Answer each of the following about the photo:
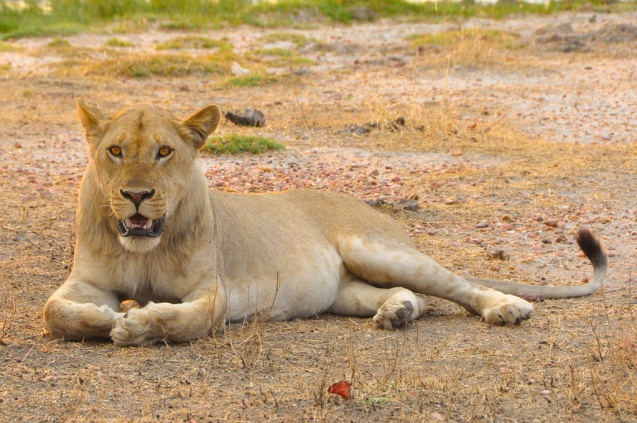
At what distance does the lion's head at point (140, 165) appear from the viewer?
4059 millimetres

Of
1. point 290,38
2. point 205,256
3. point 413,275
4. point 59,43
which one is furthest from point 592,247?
point 290,38

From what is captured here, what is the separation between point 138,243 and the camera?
4188 millimetres

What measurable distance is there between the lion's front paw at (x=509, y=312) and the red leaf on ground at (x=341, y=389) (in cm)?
153

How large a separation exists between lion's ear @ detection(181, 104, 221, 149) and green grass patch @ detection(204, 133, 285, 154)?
4.53 metres

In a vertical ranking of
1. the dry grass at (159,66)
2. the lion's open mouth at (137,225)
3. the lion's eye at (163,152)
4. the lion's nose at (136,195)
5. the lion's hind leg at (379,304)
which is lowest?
the dry grass at (159,66)

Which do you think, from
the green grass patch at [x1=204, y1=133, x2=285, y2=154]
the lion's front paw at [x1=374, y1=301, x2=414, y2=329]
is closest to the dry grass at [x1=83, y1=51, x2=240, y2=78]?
the green grass patch at [x1=204, y1=133, x2=285, y2=154]

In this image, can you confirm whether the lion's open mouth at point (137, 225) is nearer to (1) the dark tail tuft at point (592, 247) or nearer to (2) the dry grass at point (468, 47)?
(1) the dark tail tuft at point (592, 247)

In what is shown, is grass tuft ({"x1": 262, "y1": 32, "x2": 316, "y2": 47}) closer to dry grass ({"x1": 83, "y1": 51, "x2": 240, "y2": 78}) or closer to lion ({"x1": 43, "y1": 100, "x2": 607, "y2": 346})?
dry grass ({"x1": 83, "y1": 51, "x2": 240, "y2": 78})

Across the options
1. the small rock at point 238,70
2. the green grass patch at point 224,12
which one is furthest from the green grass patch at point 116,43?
the small rock at point 238,70

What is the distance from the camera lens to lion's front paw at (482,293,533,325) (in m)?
4.74

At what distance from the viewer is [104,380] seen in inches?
141

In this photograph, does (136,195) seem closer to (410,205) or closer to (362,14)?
(410,205)

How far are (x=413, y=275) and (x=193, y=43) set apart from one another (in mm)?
12407

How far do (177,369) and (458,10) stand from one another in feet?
59.6
